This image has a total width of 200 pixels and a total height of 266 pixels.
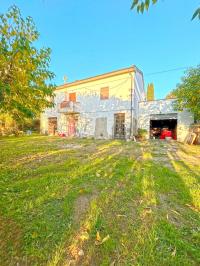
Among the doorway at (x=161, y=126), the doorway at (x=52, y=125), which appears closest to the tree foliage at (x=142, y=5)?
the doorway at (x=161, y=126)

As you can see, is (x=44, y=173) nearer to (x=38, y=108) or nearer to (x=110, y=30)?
(x=38, y=108)

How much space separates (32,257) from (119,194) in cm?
170

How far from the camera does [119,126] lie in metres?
15.4

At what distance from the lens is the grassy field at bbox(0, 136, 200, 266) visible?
1.60m

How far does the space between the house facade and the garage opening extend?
6.56ft

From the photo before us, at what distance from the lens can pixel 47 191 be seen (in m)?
3.00

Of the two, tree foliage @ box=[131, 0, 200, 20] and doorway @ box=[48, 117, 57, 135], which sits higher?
tree foliage @ box=[131, 0, 200, 20]

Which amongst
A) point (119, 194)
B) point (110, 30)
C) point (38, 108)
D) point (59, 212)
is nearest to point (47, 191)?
point (59, 212)

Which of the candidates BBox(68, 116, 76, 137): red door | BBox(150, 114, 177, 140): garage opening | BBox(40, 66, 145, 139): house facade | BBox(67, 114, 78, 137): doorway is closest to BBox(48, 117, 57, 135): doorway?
BBox(40, 66, 145, 139): house facade

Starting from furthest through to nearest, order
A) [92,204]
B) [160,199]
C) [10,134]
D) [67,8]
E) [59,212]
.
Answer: [10,134] < [67,8] < [160,199] < [92,204] < [59,212]

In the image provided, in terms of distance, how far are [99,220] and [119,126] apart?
1347cm

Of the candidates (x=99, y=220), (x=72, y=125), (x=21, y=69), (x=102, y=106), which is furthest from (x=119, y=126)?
(x=99, y=220)

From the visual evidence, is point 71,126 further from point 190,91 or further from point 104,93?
point 190,91

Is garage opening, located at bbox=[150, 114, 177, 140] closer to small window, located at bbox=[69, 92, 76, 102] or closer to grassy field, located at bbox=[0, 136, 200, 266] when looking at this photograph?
small window, located at bbox=[69, 92, 76, 102]
